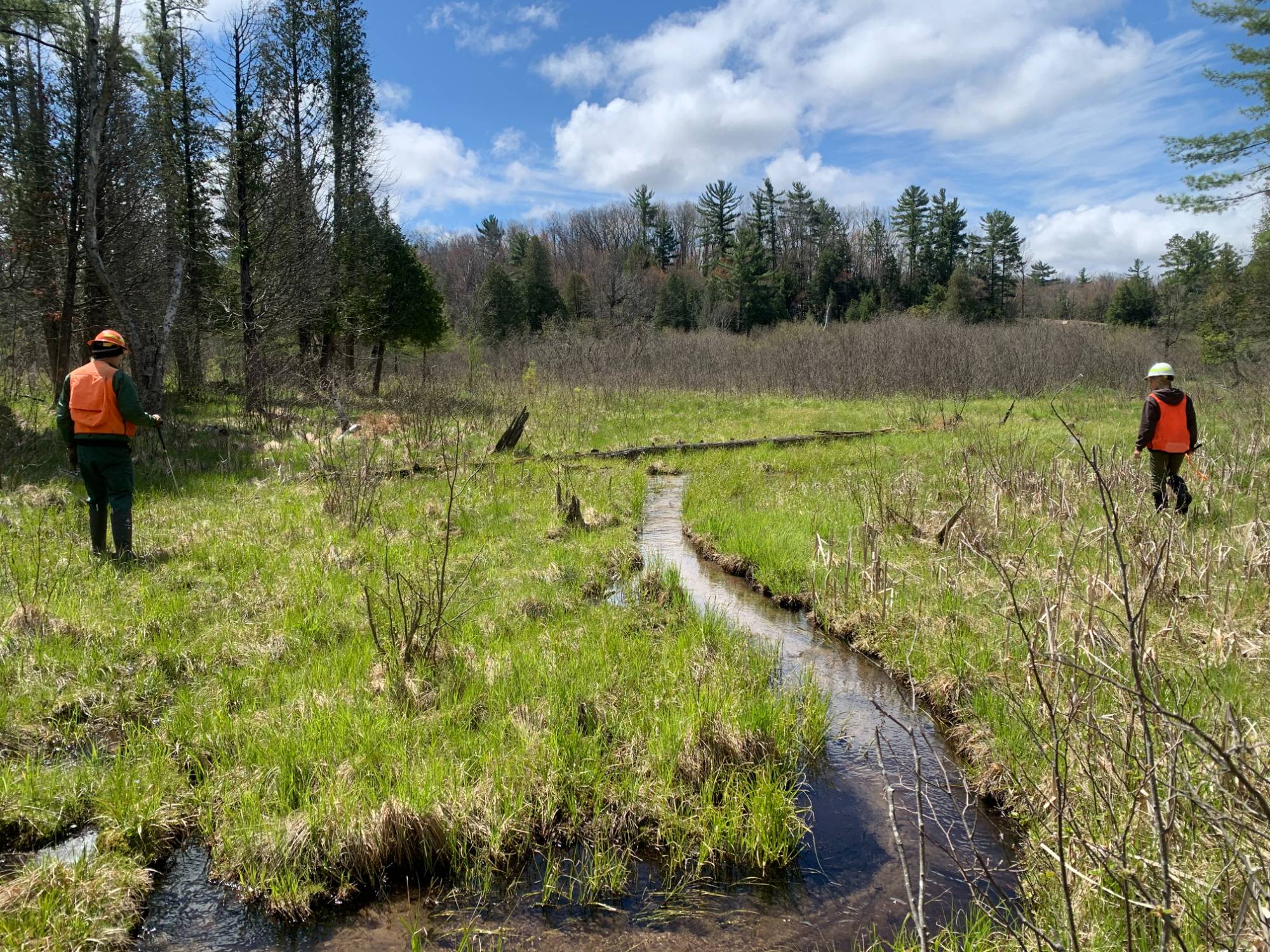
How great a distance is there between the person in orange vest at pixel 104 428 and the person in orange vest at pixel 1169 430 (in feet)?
→ 31.8

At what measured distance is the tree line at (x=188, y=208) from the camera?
12.6 m

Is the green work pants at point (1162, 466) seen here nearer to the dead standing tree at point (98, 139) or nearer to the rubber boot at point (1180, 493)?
the rubber boot at point (1180, 493)

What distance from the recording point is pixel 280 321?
59.2ft

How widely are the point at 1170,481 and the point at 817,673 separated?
17.3 feet

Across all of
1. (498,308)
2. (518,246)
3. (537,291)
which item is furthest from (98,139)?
(518,246)

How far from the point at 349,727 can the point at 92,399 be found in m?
4.39

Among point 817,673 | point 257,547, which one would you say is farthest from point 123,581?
point 817,673

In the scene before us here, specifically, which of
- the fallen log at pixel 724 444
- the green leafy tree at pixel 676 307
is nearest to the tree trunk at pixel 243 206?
the fallen log at pixel 724 444

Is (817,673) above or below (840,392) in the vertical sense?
below

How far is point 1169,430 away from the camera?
301 inches

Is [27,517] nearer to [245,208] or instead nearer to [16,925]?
[16,925]

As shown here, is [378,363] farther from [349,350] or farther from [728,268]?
[728,268]

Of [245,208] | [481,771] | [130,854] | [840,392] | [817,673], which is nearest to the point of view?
[130,854]

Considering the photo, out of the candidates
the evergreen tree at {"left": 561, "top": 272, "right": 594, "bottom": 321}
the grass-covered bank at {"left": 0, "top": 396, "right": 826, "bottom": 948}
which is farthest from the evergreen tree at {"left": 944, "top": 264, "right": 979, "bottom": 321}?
the grass-covered bank at {"left": 0, "top": 396, "right": 826, "bottom": 948}
